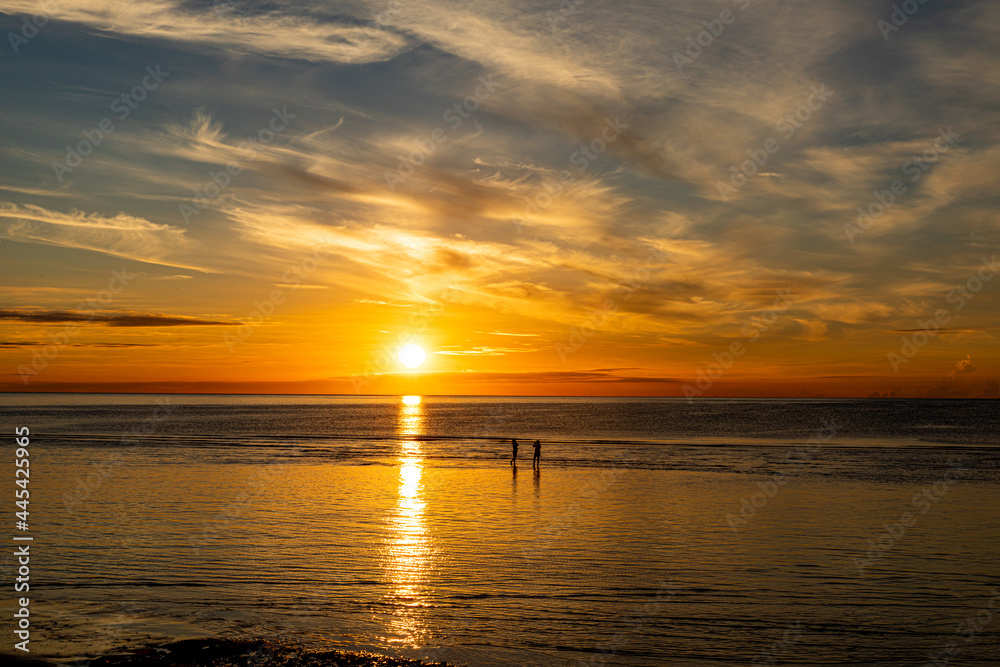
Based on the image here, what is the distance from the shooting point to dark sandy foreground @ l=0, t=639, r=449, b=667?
43.9 feet

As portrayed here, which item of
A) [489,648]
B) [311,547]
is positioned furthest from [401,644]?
[311,547]

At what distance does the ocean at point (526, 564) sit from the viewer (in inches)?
620

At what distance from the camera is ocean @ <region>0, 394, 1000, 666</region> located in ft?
51.7

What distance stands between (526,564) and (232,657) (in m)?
10.8

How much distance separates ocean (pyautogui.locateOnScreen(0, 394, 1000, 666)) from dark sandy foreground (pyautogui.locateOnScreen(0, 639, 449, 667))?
0.85 metres

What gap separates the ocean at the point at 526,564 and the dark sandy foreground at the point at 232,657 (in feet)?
2.80

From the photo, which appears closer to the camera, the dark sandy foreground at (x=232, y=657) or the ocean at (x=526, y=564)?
the dark sandy foreground at (x=232, y=657)

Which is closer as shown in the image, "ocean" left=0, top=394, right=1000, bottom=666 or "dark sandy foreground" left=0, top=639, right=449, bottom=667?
"dark sandy foreground" left=0, top=639, right=449, bottom=667

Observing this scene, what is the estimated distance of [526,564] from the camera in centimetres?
2239

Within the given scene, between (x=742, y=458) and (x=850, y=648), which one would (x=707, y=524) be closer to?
(x=850, y=648)

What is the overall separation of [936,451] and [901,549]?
2175 inches

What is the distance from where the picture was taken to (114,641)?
588 inches

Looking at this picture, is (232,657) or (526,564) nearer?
(232,657)

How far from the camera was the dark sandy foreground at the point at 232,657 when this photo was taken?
13.4 metres
